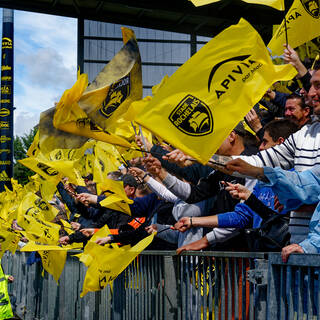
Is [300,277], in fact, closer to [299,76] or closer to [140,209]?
[299,76]

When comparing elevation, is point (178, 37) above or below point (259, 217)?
above

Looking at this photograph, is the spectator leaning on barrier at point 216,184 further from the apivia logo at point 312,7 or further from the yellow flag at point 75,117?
the apivia logo at point 312,7

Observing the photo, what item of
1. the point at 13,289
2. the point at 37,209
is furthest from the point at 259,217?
the point at 13,289

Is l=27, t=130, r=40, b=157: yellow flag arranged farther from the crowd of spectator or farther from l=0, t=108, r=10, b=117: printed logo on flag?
l=0, t=108, r=10, b=117: printed logo on flag

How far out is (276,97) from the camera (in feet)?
22.1

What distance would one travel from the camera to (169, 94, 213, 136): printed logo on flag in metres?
4.16

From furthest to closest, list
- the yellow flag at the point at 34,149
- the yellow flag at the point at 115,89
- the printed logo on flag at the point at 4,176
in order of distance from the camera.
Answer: the printed logo on flag at the point at 4,176 < the yellow flag at the point at 34,149 < the yellow flag at the point at 115,89

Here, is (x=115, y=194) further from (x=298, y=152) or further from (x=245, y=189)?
(x=298, y=152)

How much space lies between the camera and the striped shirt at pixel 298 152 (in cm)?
434

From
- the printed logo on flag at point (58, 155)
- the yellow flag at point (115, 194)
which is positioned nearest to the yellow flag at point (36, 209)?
the printed logo on flag at point (58, 155)

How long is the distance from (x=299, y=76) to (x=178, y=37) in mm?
16680

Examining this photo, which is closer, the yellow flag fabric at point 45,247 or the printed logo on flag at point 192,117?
the printed logo on flag at point 192,117

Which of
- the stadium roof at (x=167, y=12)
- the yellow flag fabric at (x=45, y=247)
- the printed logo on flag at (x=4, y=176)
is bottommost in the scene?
the yellow flag fabric at (x=45, y=247)

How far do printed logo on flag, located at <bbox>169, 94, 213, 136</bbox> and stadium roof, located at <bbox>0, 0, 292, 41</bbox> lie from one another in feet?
26.7
